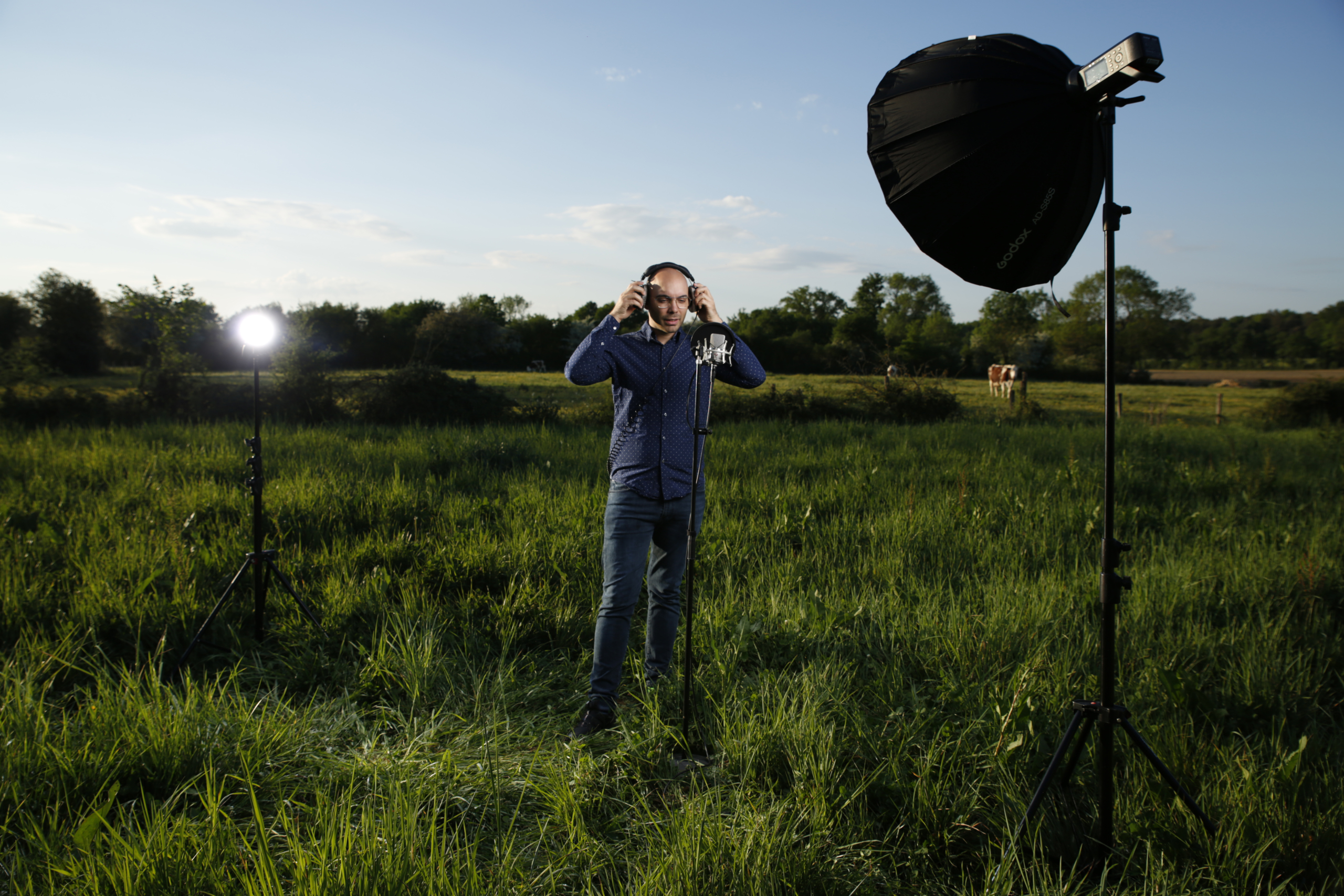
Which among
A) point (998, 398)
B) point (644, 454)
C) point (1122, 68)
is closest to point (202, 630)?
point (644, 454)

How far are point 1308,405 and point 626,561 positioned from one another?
28.3 metres

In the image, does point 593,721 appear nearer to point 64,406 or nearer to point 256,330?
point 256,330

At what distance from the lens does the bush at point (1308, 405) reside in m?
21.1

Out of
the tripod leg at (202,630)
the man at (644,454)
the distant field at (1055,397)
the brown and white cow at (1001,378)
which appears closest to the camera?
the man at (644,454)

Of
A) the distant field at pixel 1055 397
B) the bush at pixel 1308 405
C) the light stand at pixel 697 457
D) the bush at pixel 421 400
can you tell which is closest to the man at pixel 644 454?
the light stand at pixel 697 457

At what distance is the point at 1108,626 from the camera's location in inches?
81.4

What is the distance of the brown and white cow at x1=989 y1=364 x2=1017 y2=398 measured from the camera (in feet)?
97.9

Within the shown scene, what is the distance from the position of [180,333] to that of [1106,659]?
21.2 m

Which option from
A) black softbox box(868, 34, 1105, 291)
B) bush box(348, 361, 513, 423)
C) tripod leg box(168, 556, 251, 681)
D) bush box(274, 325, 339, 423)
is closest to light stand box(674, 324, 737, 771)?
black softbox box(868, 34, 1105, 291)

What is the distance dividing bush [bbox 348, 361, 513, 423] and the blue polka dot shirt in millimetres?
12051

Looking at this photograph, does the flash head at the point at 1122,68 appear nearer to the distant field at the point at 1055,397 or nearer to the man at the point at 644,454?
the man at the point at 644,454

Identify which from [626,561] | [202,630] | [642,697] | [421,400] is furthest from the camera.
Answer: [421,400]

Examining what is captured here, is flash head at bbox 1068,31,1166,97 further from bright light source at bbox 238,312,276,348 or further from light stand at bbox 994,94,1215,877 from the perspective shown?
bright light source at bbox 238,312,276,348

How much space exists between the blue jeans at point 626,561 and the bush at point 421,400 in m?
12.1
